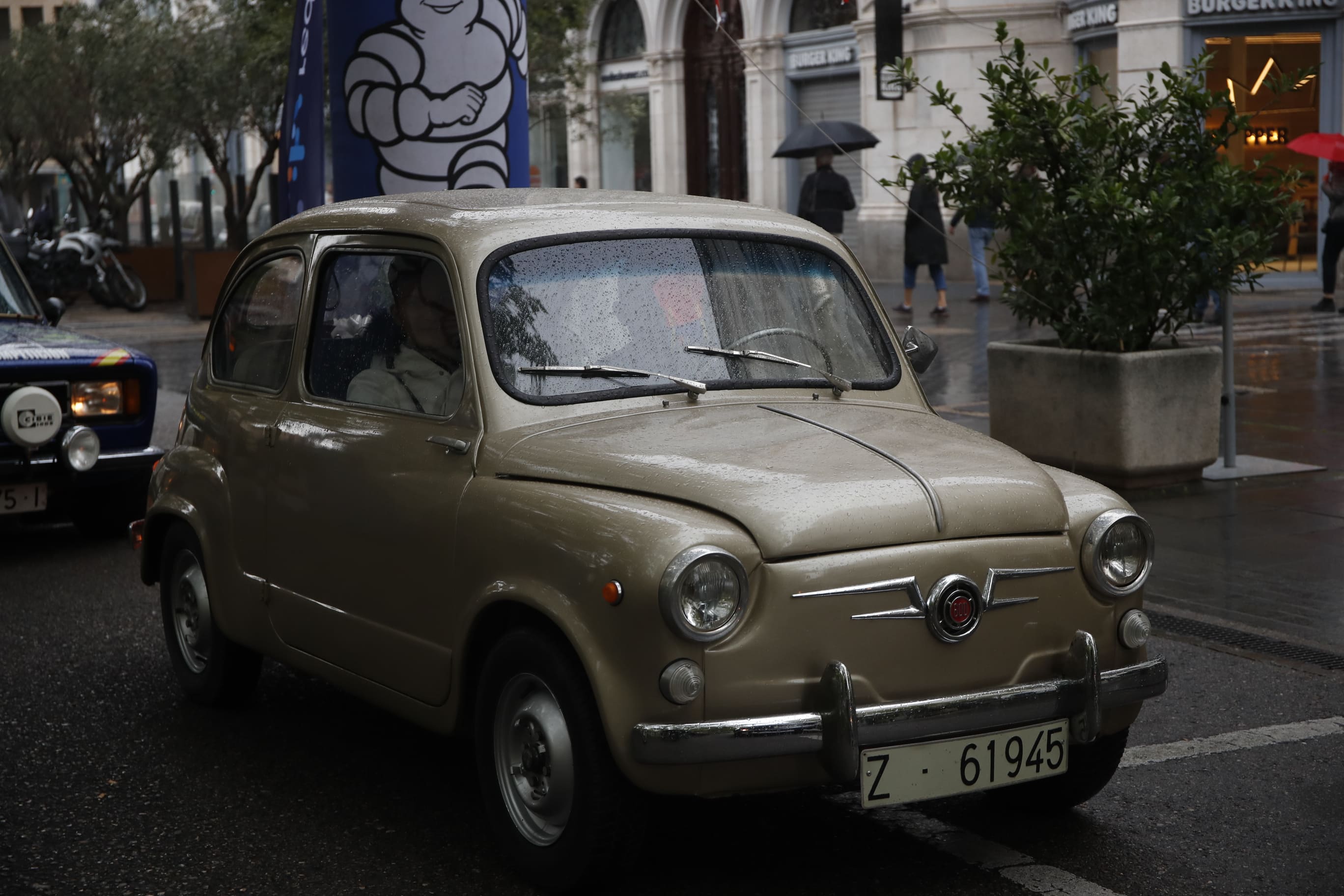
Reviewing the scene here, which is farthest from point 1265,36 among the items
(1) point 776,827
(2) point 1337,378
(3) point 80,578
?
(1) point 776,827

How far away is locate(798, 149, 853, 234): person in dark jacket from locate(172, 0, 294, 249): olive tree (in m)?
8.29

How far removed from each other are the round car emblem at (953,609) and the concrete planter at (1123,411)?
5.42 m

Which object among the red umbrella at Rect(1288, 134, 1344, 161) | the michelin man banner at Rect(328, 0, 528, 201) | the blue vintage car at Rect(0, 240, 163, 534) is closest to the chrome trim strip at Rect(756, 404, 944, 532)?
the blue vintage car at Rect(0, 240, 163, 534)

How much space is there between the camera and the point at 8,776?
16.5 ft

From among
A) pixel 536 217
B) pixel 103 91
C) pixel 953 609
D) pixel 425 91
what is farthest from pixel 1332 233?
pixel 103 91

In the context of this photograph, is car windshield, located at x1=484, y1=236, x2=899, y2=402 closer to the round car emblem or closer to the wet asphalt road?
the round car emblem

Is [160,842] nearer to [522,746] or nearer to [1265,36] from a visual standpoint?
[522,746]

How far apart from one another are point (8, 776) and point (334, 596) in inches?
45.5

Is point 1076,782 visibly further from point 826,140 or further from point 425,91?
point 826,140

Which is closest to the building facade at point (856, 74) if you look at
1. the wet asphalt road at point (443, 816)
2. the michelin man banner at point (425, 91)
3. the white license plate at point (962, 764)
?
the michelin man banner at point (425, 91)

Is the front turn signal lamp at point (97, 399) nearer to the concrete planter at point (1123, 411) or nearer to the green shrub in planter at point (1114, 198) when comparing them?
the green shrub in planter at point (1114, 198)

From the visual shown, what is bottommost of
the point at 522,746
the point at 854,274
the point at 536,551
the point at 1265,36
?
the point at 522,746

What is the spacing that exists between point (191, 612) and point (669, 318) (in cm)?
212

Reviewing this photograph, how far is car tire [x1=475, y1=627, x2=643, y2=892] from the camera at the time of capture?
12.4ft
